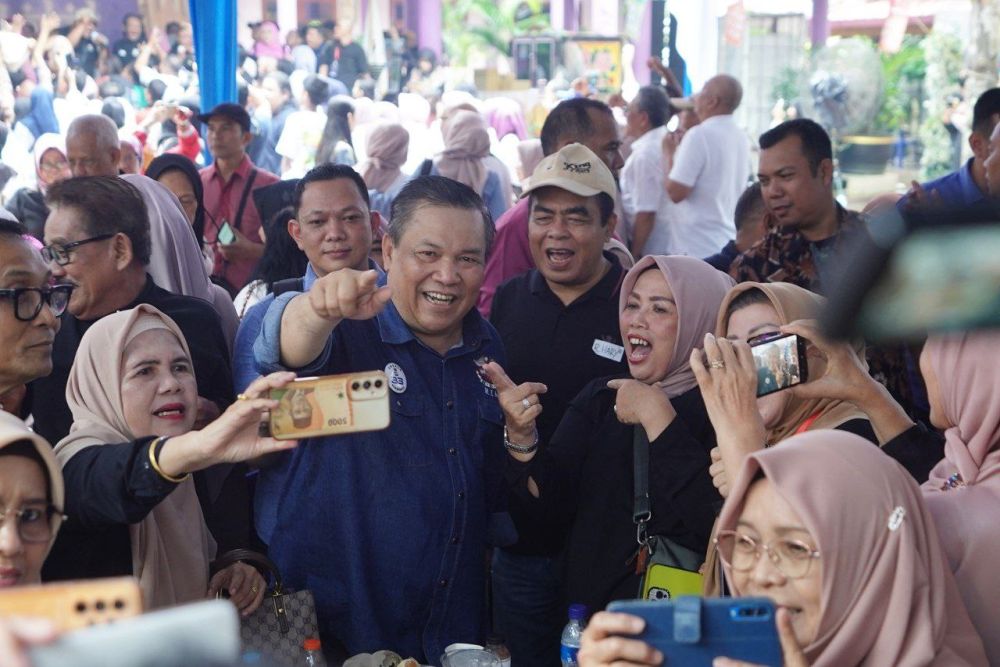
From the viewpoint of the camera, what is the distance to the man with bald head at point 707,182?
6594mm

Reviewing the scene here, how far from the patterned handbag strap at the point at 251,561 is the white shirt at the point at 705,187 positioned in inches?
169

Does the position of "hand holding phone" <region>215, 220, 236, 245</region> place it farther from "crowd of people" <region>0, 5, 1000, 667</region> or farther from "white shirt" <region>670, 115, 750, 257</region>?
"white shirt" <region>670, 115, 750, 257</region>

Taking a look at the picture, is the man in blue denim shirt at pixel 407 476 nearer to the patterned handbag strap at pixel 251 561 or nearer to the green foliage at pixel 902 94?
the patterned handbag strap at pixel 251 561

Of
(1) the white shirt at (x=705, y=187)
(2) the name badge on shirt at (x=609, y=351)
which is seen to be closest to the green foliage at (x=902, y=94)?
(1) the white shirt at (x=705, y=187)

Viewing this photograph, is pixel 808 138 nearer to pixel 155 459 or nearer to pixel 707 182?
A: pixel 707 182

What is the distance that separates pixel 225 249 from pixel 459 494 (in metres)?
3.24

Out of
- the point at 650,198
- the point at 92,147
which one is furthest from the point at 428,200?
the point at 650,198

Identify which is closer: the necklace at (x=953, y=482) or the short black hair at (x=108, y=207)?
the necklace at (x=953, y=482)

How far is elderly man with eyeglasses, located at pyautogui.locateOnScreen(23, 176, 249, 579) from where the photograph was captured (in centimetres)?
317

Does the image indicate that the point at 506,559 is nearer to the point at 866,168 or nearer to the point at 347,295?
the point at 347,295

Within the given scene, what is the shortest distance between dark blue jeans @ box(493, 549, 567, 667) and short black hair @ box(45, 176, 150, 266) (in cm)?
145

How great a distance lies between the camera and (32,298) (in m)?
2.73

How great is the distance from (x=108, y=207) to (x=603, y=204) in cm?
169

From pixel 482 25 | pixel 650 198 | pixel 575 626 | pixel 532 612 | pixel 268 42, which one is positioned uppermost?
pixel 482 25
